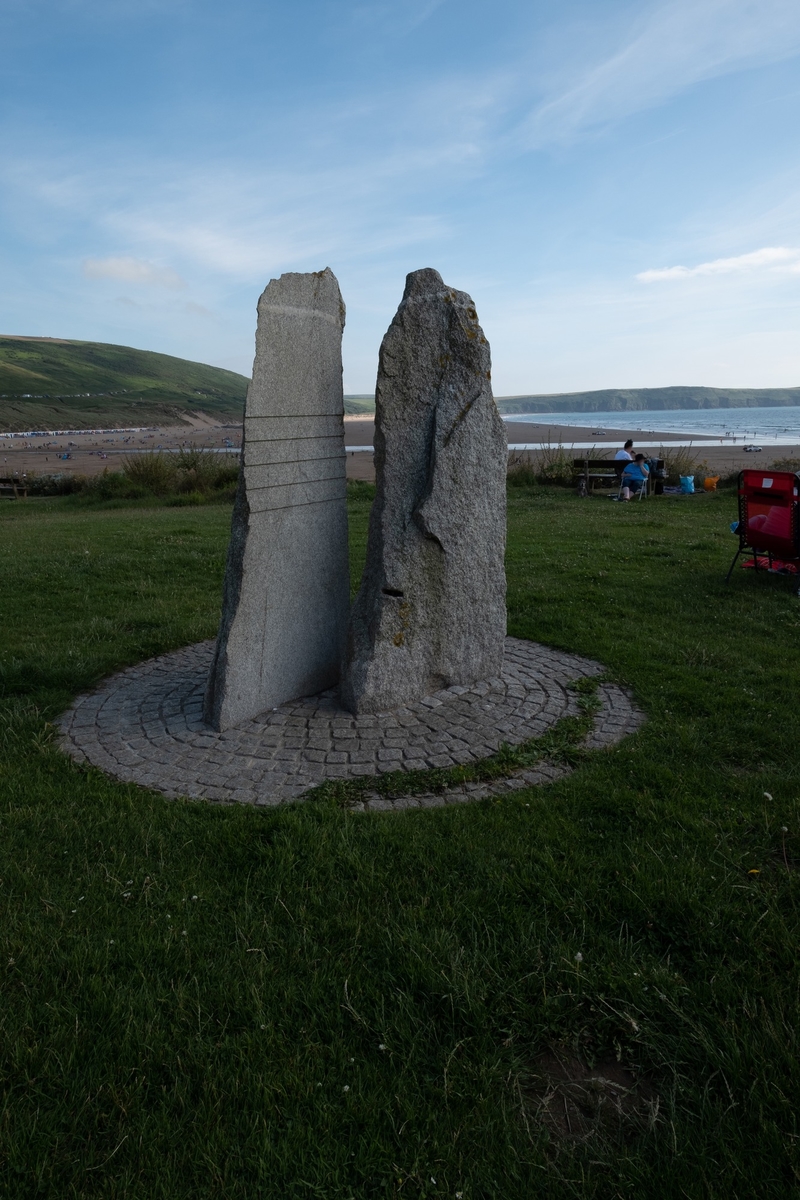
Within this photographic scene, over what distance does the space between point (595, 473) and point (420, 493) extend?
15.6 m

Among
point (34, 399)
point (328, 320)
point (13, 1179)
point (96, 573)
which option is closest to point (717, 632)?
point (328, 320)

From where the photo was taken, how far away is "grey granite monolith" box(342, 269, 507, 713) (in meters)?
5.44

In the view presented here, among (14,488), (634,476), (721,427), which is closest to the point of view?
(634,476)

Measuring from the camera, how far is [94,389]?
469 ft

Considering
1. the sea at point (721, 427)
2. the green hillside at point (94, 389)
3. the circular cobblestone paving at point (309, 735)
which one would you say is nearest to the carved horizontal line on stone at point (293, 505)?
the circular cobblestone paving at point (309, 735)

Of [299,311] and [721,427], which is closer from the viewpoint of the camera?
[299,311]

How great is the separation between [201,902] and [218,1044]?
2.76ft

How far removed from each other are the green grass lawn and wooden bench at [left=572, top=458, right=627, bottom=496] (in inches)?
587

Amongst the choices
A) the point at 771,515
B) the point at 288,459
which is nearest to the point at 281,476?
the point at 288,459

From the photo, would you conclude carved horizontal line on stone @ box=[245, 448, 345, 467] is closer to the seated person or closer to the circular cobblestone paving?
the circular cobblestone paving

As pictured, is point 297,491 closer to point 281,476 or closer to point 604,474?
point 281,476

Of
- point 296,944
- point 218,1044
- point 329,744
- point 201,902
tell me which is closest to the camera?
point 218,1044

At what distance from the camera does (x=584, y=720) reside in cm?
542

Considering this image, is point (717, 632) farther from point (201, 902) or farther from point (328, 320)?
point (201, 902)
